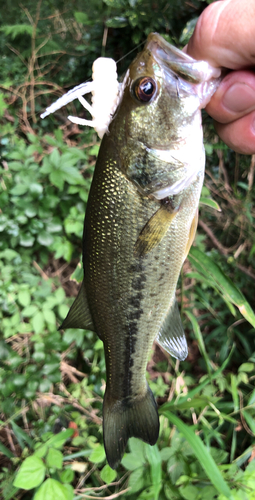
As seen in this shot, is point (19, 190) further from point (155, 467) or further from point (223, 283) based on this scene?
point (155, 467)

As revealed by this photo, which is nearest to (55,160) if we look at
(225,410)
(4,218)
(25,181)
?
(25,181)

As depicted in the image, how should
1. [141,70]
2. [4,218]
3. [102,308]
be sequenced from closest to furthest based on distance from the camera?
[141,70]
[102,308]
[4,218]

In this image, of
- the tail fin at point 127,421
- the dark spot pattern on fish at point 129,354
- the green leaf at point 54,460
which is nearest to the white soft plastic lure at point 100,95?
the dark spot pattern on fish at point 129,354

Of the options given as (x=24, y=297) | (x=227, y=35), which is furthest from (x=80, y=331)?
(x=227, y=35)

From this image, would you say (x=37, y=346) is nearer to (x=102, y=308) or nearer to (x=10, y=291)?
(x=10, y=291)

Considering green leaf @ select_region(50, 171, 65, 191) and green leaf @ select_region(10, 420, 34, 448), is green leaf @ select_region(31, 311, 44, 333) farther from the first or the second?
green leaf @ select_region(50, 171, 65, 191)

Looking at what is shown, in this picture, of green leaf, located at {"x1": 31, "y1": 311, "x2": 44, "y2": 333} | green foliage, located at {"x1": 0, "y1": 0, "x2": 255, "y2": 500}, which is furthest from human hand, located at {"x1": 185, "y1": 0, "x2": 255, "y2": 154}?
green leaf, located at {"x1": 31, "y1": 311, "x2": 44, "y2": 333}

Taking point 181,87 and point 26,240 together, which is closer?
point 181,87
